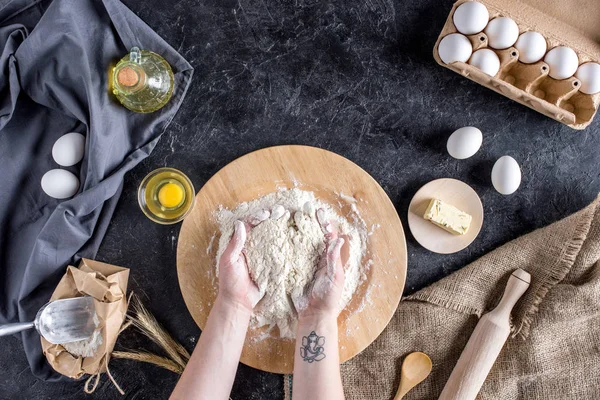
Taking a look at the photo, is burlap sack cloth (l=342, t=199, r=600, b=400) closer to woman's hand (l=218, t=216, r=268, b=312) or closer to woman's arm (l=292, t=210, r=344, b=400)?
woman's arm (l=292, t=210, r=344, b=400)

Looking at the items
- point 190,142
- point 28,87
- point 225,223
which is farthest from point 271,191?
point 28,87

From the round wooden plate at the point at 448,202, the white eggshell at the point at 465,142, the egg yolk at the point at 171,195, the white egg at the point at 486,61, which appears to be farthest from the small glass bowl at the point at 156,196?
the white egg at the point at 486,61

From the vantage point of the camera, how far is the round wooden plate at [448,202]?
1.43 meters

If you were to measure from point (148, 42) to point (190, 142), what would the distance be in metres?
0.29

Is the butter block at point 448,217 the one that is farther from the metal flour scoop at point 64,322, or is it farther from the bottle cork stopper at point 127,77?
the metal flour scoop at point 64,322

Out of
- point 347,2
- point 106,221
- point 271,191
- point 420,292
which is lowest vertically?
point 106,221

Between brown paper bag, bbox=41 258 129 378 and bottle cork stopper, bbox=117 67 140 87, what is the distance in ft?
1.63

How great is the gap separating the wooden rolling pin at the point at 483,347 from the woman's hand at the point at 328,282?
1.24ft

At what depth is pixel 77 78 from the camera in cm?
133

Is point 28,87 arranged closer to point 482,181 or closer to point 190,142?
point 190,142

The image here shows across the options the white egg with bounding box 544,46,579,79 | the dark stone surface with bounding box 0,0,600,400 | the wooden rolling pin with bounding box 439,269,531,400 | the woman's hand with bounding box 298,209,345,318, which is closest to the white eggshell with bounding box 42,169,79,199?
the dark stone surface with bounding box 0,0,600,400

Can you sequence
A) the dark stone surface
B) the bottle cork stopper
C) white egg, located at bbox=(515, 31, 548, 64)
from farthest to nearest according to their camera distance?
the dark stone surface
white egg, located at bbox=(515, 31, 548, 64)
the bottle cork stopper

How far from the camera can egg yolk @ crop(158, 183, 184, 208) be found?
137cm

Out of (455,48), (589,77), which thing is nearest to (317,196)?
(455,48)
